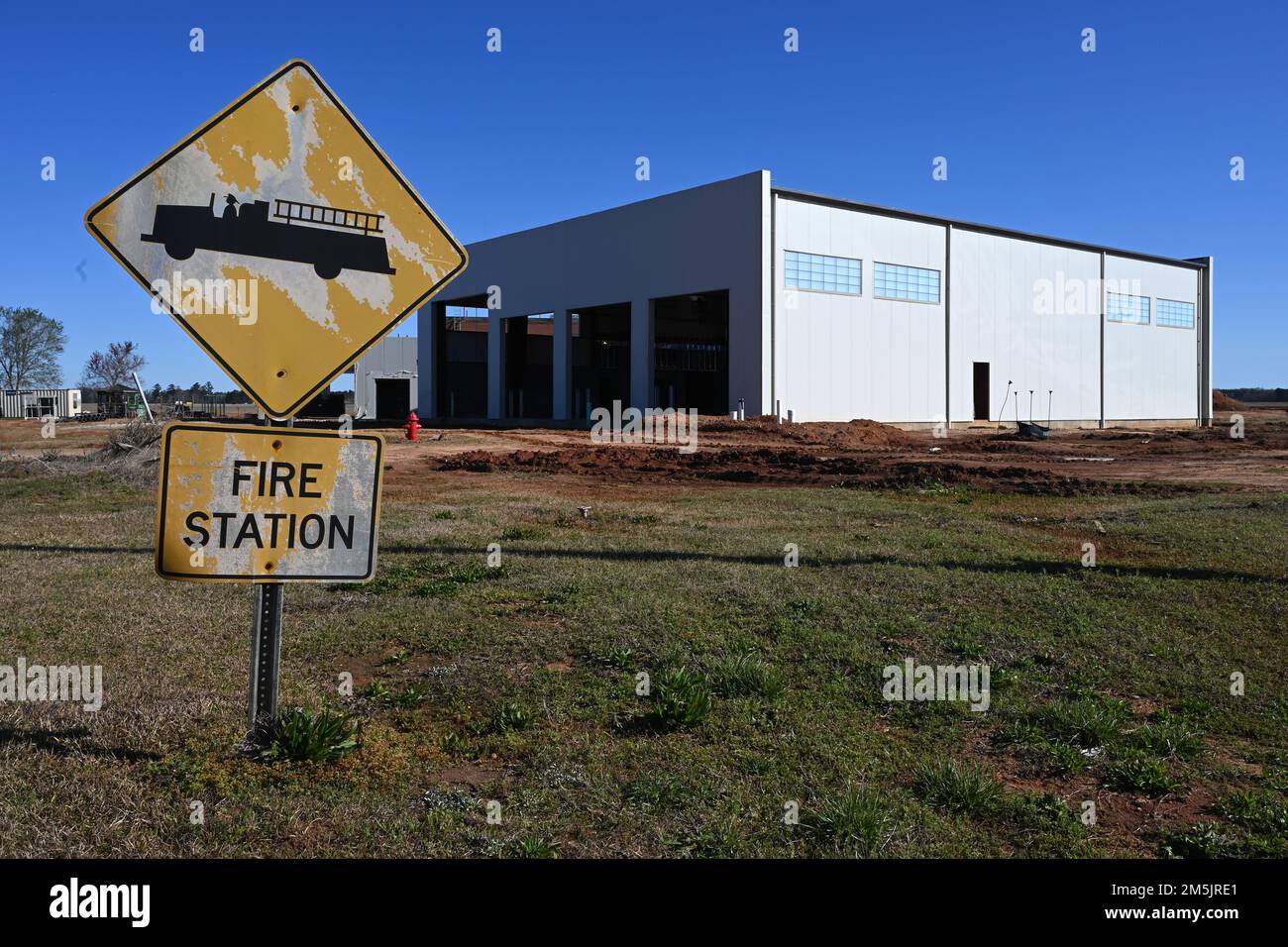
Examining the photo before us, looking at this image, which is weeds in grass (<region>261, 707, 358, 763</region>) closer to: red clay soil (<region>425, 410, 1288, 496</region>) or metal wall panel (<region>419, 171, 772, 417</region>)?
red clay soil (<region>425, 410, 1288, 496</region>)

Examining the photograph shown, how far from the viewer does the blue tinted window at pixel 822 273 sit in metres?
34.7

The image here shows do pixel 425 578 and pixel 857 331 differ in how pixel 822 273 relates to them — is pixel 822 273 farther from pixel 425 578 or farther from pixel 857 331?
pixel 425 578

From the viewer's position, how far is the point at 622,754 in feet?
14.5

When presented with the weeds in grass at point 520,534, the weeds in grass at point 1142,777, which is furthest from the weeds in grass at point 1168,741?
the weeds in grass at point 520,534

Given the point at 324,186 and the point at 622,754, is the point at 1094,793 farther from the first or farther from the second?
the point at 324,186

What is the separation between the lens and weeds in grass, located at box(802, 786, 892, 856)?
11.7 ft

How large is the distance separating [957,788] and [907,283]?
119 feet

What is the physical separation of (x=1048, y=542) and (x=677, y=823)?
301 inches

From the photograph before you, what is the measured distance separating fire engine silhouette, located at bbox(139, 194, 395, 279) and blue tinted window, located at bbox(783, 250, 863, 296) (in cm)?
3138

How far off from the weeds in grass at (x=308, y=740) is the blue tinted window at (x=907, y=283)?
1383 inches

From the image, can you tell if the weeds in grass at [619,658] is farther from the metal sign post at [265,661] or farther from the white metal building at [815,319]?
the white metal building at [815,319]

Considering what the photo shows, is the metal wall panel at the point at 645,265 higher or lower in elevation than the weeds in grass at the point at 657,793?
higher
